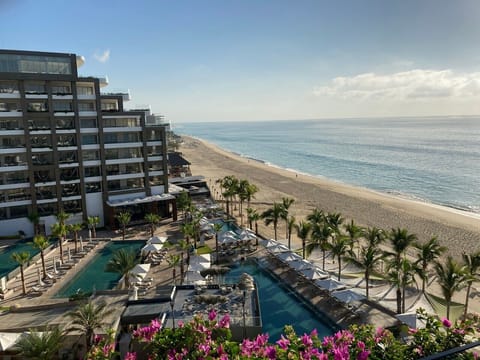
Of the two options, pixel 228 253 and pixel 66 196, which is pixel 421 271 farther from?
pixel 66 196

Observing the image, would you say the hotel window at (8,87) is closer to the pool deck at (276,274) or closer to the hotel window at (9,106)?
the hotel window at (9,106)

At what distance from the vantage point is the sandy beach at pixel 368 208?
1916 inches

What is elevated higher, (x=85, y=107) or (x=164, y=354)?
(x=85, y=107)

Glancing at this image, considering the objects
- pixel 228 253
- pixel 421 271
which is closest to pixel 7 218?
pixel 228 253

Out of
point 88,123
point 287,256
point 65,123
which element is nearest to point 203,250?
point 287,256

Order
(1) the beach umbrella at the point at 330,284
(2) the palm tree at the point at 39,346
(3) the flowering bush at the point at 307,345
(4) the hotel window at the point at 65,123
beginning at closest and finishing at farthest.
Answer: (3) the flowering bush at the point at 307,345, (2) the palm tree at the point at 39,346, (1) the beach umbrella at the point at 330,284, (4) the hotel window at the point at 65,123

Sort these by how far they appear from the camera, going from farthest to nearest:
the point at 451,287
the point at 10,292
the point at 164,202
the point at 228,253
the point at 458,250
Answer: the point at 164,202, the point at 458,250, the point at 228,253, the point at 10,292, the point at 451,287

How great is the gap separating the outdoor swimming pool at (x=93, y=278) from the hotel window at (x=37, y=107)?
20.3 metres

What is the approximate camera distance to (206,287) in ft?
86.6

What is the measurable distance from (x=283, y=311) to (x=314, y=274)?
4.55 metres

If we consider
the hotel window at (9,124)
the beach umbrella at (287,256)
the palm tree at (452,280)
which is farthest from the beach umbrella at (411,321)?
the hotel window at (9,124)

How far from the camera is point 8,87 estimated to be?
143ft

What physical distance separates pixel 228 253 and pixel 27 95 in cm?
3069

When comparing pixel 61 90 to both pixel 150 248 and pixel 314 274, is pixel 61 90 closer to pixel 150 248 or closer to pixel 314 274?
pixel 150 248
